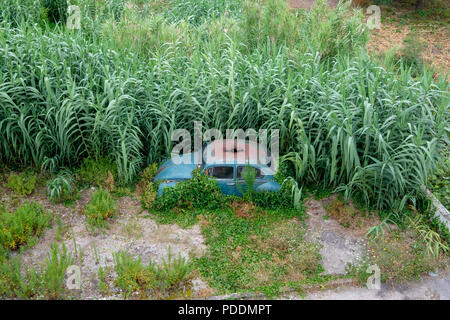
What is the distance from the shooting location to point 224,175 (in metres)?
7.17

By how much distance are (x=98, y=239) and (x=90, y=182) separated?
1293mm

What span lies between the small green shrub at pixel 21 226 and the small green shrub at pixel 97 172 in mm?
962

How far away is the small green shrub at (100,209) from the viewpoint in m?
6.67

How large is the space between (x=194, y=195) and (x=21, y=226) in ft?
7.81

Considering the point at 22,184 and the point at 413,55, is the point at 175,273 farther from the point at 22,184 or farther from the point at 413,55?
the point at 413,55

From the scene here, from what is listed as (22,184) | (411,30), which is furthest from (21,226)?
(411,30)

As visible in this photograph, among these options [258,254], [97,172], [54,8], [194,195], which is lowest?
[258,254]

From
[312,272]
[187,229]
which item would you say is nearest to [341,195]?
[312,272]

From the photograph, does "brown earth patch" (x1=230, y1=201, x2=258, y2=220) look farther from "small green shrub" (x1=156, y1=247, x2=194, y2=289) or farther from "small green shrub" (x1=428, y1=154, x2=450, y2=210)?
"small green shrub" (x1=428, y1=154, x2=450, y2=210)

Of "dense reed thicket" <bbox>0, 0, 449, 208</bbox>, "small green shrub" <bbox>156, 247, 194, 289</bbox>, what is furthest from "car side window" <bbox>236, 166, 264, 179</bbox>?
"small green shrub" <bbox>156, 247, 194, 289</bbox>

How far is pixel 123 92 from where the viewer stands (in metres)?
7.32

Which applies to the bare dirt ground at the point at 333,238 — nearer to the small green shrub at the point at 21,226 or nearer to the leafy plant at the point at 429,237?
the leafy plant at the point at 429,237

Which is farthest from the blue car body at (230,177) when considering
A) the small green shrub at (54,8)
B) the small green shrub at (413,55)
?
the small green shrub at (54,8)

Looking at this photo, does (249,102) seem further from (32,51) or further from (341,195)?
(32,51)
